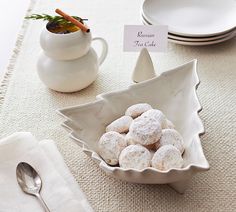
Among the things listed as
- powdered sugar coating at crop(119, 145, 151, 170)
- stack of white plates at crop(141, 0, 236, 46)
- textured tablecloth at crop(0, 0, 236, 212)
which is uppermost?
stack of white plates at crop(141, 0, 236, 46)

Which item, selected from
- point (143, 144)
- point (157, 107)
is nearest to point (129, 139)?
point (143, 144)

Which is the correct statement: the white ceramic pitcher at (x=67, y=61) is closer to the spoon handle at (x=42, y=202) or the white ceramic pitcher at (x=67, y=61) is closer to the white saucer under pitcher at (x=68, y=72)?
the white saucer under pitcher at (x=68, y=72)

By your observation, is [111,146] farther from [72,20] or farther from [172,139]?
[72,20]

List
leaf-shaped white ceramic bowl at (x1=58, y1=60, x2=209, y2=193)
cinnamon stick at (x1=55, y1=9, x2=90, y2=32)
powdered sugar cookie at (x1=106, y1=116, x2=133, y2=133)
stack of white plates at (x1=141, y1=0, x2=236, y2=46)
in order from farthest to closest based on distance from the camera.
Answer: stack of white plates at (x1=141, y1=0, x2=236, y2=46)
cinnamon stick at (x1=55, y1=9, x2=90, y2=32)
powdered sugar cookie at (x1=106, y1=116, x2=133, y2=133)
leaf-shaped white ceramic bowl at (x1=58, y1=60, x2=209, y2=193)

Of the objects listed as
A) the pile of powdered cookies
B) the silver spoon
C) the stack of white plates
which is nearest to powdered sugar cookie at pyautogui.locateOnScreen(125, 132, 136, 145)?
the pile of powdered cookies

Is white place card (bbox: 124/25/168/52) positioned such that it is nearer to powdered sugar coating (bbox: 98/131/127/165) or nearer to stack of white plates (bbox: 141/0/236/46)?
stack of white plates (bbox: 141/0/236/46)

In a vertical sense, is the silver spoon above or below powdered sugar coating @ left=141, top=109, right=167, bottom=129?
below

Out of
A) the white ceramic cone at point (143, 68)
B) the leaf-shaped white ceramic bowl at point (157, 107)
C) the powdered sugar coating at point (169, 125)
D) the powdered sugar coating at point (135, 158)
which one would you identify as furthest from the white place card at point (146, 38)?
the powdered sugar coating at point (135, 158)
